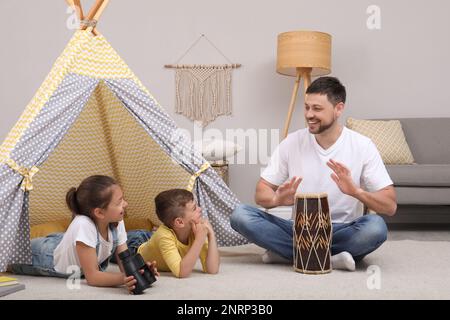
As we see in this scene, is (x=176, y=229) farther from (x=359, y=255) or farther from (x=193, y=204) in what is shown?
(x=359, y=255)

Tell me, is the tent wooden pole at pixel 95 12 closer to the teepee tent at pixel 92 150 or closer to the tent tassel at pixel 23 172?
the teepee tent at pixel 92 150

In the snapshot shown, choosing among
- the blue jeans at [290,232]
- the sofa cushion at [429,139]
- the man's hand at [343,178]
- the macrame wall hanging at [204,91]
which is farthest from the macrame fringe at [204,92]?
the man's hand at [343,178]

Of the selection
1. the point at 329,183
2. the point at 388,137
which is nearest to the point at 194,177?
the point at 329,183

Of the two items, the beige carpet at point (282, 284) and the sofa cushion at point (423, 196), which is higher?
the sofa cushion at point (423, 196)

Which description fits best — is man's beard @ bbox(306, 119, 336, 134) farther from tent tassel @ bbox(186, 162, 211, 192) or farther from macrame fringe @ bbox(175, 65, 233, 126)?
macrame fringe @ bbox(175, 65, 233, 126)

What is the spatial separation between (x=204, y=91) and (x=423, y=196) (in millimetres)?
2022

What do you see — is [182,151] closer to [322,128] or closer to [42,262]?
[322,128]

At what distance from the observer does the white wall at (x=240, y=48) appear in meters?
4.64

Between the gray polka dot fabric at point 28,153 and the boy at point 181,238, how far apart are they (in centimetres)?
50

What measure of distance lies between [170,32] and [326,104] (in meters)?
2.71

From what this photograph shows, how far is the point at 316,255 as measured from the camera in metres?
→ 2.23

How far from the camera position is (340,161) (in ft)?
7.86

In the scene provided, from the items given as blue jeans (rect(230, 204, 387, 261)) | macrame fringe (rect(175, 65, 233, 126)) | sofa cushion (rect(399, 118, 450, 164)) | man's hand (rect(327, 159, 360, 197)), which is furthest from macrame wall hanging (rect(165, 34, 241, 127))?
man's hand (rect(327, 159, 360, 197))

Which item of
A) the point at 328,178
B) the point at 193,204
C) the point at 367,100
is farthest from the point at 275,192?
the point at 367,100
